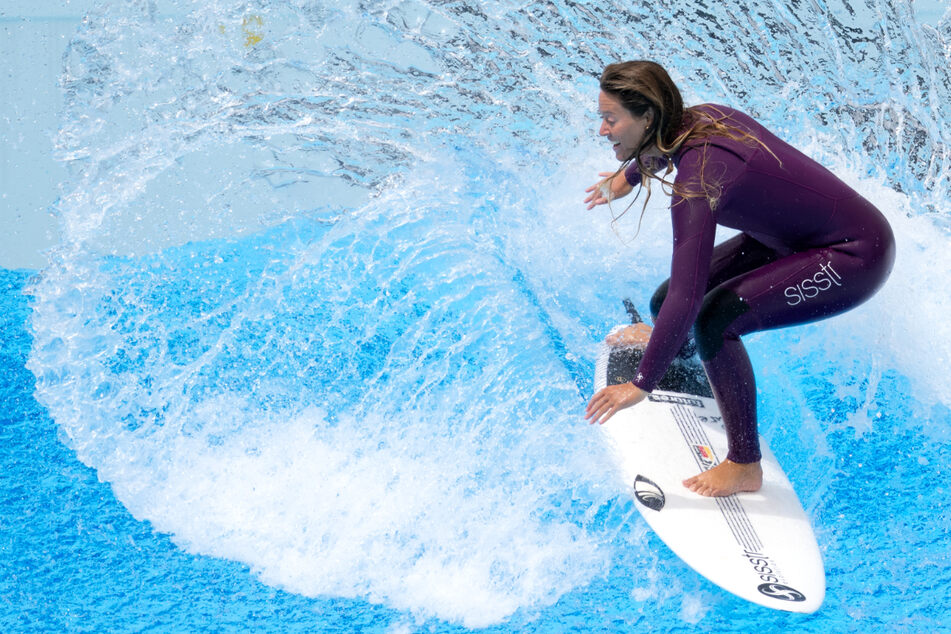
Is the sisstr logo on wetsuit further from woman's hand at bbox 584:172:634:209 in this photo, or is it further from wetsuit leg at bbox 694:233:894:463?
woman's hand at bbox 584:172:634:209

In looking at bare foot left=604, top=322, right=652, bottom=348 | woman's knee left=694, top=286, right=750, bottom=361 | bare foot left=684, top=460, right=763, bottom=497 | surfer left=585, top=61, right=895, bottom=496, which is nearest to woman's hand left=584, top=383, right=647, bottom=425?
surfer left=585, top=61, right=895, bottom=496

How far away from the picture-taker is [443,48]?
410 cm

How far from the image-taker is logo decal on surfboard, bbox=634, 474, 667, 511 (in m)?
2.68

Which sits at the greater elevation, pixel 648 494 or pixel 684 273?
pixel 684 273

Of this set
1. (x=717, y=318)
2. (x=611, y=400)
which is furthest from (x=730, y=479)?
(x=611, y=400)

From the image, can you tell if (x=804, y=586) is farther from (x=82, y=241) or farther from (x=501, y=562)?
(x=82, y=241)

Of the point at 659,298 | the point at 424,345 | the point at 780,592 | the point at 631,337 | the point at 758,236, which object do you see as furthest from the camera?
the point at 424,345

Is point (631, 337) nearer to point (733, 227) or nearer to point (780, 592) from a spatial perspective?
point (733, 227)

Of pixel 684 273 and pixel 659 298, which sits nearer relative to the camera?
pixel 684 273

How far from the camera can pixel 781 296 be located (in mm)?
2420

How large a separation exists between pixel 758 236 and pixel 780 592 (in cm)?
100

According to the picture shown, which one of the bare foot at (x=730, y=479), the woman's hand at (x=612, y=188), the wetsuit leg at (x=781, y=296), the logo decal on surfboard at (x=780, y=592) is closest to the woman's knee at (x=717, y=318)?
the wetsuit leg at (x=781, y=296)

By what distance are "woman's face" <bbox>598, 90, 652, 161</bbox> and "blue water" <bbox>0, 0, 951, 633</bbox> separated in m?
1.10

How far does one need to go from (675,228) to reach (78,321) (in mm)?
2417
